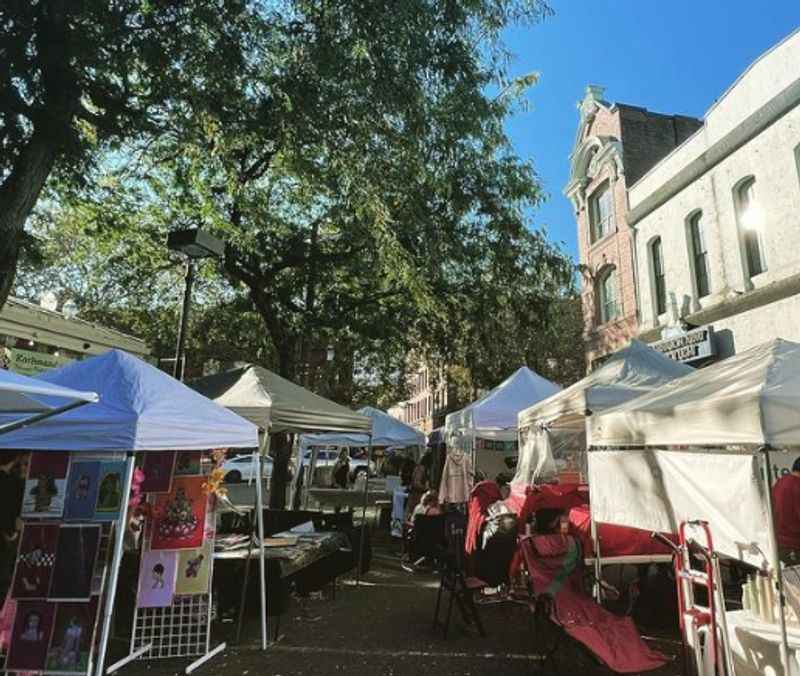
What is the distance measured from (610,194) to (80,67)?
17.2 m

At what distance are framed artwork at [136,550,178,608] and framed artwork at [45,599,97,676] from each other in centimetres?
69

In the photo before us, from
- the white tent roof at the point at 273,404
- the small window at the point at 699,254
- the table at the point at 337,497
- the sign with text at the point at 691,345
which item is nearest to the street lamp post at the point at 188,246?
the white tent roof at the point at 273,404

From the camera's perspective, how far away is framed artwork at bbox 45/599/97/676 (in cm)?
412

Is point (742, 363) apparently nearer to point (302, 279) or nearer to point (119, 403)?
point (119, 403)

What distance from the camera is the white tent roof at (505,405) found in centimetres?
1104

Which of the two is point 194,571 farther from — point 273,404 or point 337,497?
point 337,497

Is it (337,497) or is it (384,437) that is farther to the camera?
(384,437)

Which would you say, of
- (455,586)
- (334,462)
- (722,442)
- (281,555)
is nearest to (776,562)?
(722,442)

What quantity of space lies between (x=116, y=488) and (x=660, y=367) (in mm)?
7189

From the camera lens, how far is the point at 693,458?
416cm

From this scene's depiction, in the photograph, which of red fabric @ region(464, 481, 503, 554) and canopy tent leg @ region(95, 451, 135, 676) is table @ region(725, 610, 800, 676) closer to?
red fabric @ region(464, 481, 503, 554)

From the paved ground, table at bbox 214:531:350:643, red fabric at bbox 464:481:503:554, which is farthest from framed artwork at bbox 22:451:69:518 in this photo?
red fabric at bbox 464:481:503:554

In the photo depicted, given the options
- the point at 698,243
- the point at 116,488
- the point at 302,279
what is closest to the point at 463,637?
the point at 116,488

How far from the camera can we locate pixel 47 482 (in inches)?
177
